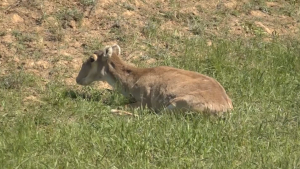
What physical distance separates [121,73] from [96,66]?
53 cm

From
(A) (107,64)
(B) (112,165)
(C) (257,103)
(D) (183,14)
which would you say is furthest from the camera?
(D) (183,14)

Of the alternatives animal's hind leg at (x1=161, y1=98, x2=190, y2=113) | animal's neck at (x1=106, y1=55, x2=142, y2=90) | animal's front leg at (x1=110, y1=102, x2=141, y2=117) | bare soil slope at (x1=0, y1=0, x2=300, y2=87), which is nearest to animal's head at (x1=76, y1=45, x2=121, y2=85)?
animal's neck at (x1=106, y1=55, x2=142, y2=90)

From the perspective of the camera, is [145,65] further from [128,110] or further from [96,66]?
[128,110]

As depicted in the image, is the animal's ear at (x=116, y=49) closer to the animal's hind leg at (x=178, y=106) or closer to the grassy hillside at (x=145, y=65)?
the grassy hillside at (x=145, y=65)

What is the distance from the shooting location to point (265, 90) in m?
12.1

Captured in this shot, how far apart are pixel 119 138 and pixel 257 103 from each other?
11.1ft

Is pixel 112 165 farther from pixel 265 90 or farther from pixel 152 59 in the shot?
pixel 152 59

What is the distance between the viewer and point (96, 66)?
1259 cm

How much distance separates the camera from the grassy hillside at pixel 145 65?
872 cm

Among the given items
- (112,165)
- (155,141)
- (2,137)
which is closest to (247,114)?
(155,141)

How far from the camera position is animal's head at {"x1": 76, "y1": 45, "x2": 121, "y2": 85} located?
488 inches

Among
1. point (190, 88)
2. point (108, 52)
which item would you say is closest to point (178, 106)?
point (190, 88)

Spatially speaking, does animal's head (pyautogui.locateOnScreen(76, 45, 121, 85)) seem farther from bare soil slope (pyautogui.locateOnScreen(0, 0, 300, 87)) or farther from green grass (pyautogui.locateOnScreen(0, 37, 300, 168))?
bare soil slope (pyautogui.locateOnScreen(0, 0, 300, 87))

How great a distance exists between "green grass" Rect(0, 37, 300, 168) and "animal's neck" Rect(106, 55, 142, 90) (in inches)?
12.8
